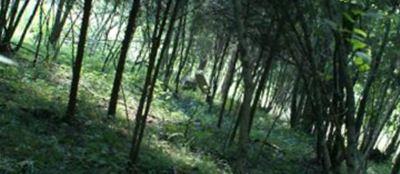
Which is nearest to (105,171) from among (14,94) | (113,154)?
(113,154)

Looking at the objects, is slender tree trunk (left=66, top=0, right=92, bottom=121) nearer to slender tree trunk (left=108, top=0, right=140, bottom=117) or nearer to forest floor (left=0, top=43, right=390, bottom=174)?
forest floor (left=0, top=43, right=390, bottom=174)

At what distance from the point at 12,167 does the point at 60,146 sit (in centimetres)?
116

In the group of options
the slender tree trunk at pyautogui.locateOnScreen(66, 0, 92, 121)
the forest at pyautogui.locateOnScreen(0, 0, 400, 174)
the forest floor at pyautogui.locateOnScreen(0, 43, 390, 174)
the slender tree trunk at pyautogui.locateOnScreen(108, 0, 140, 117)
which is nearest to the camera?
the forest at pyautogui.locateOnScreen(0, 0, 400, 174)

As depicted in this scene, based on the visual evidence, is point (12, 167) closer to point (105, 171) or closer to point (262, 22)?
point (105, 171)

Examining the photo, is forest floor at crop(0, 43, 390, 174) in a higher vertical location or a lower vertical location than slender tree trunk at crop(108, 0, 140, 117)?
lower

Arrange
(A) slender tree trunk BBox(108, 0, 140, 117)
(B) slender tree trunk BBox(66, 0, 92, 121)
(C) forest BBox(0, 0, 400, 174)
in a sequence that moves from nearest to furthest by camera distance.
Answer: (C) forest BBox(0, 0, 400, 174) < (B) slender tree trunk BBox(66, 0, 92, 121) < (A) slender tree trunk BBox(108, 0, 140, 117)

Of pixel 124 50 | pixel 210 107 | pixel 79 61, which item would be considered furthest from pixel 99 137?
pixel 210 107

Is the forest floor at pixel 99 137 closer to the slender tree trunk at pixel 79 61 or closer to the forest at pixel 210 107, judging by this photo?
the forest at pixel 210 107

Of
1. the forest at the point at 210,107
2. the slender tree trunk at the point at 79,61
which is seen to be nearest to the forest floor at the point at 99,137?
the forest at the point at 210,107

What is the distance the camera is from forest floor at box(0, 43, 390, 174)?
6698 millimetres

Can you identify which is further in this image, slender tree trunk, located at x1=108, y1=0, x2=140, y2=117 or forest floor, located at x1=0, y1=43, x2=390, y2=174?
slender tree trunk, located at x1=108, y1=0, x2=140, y2=117

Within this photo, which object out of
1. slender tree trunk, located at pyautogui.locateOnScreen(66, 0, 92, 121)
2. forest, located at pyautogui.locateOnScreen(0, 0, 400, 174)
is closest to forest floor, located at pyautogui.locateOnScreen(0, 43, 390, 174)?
forest, located at pyautogui.locateOnScreen(0, 0, 400, 174)

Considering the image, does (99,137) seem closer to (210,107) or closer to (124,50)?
(124,50)

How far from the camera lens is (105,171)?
6633 mm
